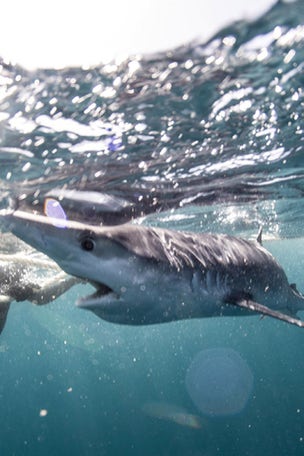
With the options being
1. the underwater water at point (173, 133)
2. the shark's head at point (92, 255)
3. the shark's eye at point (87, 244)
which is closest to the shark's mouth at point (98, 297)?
the shark's head at point (92, 255)

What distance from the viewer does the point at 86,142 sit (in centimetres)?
811

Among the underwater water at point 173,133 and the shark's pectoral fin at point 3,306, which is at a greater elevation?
the underwater water at point 173,133

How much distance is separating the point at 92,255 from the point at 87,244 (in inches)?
5.6

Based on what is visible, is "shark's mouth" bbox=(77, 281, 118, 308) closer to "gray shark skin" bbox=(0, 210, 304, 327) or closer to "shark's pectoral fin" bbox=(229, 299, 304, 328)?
"gray shark skin" bbox=(0, 210, 304, 327)

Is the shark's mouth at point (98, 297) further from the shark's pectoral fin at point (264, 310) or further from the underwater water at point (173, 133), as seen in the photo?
the underwater water at point (173, 133)

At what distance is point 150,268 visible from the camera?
4.53 meters

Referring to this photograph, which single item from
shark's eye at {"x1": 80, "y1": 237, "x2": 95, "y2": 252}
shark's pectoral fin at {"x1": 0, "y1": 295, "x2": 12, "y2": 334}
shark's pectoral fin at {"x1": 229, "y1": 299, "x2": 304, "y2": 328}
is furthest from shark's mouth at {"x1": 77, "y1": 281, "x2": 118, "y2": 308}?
shark's pectoral fin at {"x1": 0, "y1": 295, "x2": 12, "y2": 334}

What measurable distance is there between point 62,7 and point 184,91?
271 centimetres

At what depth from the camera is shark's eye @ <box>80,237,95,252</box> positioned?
A: 3817 millimetres

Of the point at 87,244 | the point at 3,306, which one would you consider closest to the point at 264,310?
the point at 87,244

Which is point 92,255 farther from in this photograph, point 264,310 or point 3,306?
point 3,306

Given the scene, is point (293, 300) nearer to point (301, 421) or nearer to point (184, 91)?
point (184, 91)

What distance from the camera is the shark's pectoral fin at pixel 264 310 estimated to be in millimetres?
4582

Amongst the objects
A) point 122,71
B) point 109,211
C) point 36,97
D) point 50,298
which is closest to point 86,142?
point 36,97
